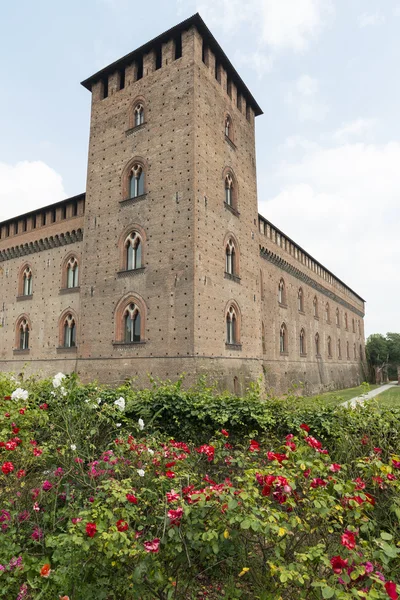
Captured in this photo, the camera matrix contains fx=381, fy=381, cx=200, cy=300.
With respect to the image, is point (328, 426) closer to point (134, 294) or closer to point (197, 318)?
point (197, 318)

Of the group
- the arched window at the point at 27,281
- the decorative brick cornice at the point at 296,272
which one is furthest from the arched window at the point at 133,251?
the arched window at the point at 27,281

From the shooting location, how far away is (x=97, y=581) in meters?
2.72

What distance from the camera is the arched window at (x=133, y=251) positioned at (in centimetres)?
1346

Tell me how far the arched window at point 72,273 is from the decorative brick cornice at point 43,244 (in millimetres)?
887

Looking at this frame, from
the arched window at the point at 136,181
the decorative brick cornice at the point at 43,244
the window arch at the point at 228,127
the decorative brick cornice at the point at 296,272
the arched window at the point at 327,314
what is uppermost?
the window arch at the point at 228,127

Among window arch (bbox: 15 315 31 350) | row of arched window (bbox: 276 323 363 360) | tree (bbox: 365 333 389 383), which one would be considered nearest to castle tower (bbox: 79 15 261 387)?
row of arched window (bbox: 276 323 363 360)

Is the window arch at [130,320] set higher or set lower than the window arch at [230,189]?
lower

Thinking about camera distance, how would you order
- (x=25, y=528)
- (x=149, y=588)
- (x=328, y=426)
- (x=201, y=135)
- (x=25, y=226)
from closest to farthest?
(x=149, y=588)
(x=25, y=528)
(x=328, y=426)
(x=201, y=135)
(x=25, y=226)

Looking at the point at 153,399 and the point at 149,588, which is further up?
the point at 153,399

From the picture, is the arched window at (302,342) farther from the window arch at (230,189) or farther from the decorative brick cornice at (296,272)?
the window arch at (230,189)

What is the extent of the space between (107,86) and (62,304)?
957 cm

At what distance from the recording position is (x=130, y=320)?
520 inches

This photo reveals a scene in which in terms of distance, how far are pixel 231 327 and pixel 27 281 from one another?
1145cm

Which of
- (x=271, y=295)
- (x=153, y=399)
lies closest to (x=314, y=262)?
(x=271, y=295)
